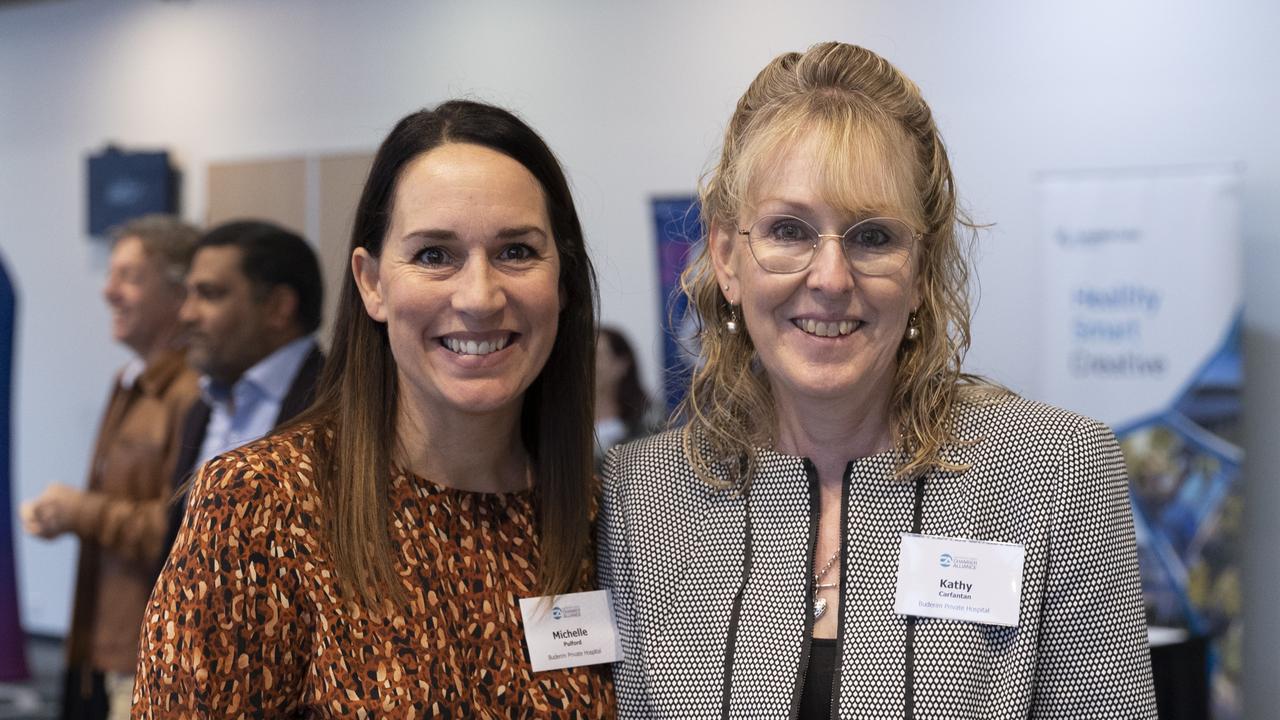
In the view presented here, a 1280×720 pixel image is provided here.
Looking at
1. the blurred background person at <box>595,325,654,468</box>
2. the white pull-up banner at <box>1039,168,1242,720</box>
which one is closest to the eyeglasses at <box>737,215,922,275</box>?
the white pull-up banner at <box>1039,168,1242,720</box>

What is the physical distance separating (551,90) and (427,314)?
521cm

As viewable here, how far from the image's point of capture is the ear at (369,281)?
6.14ft

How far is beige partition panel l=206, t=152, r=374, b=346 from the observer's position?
287 inches

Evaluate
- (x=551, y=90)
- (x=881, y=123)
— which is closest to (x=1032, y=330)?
(x=551, y=90)

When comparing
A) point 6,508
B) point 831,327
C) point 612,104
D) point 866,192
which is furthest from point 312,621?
point 612,104

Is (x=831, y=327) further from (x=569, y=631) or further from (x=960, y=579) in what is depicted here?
(x=569, y=631)

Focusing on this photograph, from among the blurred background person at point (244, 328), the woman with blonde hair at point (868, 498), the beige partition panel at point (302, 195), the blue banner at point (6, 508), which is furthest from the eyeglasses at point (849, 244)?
the beige partition panel at point (302, 195)

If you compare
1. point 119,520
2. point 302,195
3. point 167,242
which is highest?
point 302,195

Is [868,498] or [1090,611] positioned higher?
[868,498]

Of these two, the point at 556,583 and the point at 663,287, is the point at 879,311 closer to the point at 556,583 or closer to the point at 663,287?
the point at 556,583

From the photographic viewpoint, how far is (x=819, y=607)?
5.65 feet

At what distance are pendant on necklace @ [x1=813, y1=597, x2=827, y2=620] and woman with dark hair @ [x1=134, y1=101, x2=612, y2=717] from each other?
39 centimetres

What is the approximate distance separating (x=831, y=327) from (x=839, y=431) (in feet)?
0.64

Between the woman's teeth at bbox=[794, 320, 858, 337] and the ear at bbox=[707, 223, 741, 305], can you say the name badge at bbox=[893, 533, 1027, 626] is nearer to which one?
the woman's teeth at bbox=[794, 320, 858, 337]
